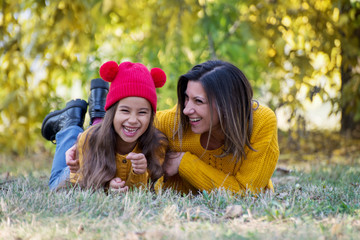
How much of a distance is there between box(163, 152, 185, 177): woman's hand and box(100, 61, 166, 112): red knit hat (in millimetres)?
389

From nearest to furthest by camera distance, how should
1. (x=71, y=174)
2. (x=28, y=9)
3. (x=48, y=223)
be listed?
1. (x=48, y=223)
2. (x=71, y=174)
3. (x=28, y=9)

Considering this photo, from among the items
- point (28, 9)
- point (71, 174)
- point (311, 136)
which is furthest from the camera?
point (311, 136)

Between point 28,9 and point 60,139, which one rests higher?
point 28,9

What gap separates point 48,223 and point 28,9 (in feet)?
14.8

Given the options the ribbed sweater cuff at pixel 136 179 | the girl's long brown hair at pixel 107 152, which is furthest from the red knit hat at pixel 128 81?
the ribbed sweater cuff at pixel 136 179

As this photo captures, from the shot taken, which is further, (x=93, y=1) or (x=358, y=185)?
(x=93, y=1)

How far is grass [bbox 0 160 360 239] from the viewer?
70.3 inches

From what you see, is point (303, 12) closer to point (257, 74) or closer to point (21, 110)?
point (257, 74)

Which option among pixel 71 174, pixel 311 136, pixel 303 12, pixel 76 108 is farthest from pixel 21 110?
pixel 311 136

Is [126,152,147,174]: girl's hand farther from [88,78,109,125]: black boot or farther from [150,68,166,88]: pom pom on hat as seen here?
[88,78,109,125]: black boot

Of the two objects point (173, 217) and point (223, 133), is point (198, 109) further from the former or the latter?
point (173, 217)

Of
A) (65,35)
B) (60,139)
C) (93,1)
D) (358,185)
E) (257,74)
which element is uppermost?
(93,1)

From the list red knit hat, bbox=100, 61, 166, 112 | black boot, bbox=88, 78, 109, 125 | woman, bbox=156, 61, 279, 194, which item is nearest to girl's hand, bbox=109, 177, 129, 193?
woman, bbox=156, 61, 279, 194

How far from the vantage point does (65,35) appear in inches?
227
